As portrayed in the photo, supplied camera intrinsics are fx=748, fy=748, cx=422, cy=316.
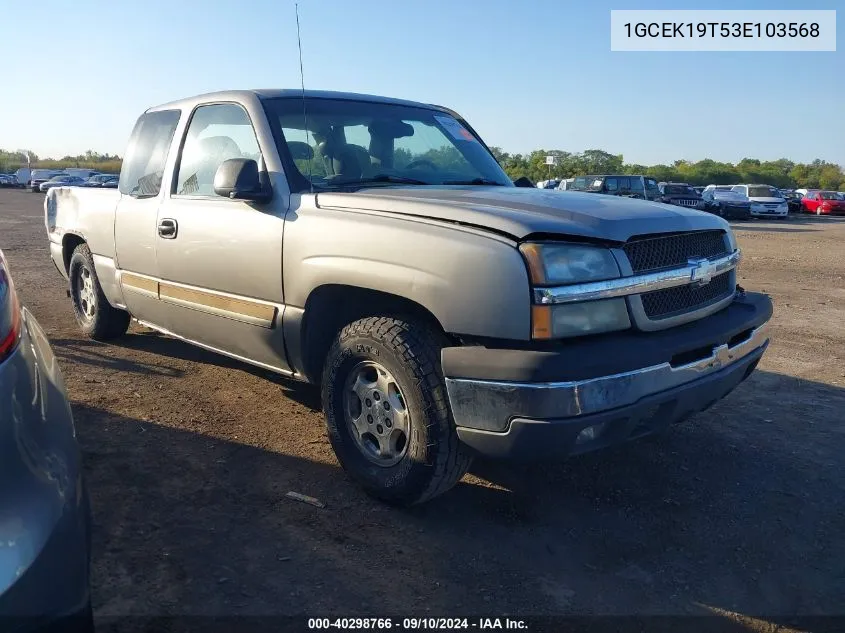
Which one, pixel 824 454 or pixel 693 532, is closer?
pixel 693 532

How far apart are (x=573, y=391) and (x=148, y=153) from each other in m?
3.67

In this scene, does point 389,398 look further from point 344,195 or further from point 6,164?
point 6,164

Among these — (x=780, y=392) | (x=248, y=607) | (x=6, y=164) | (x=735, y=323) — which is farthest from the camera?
(x=6, y=164)

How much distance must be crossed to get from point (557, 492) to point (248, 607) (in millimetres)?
1625

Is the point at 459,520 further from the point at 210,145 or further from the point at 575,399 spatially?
the point at 210,145

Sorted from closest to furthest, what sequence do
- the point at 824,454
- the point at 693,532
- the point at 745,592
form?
1. the point at 745,592
2. the point at 693,532
3. the point at 824,454

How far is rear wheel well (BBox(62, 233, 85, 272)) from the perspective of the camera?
6.29 metres

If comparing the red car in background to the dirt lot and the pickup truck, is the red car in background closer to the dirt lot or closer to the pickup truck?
the dirt lot

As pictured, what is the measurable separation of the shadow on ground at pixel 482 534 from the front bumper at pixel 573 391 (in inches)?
19.9

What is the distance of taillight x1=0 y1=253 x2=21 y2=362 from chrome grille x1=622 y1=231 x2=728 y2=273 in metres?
2.16

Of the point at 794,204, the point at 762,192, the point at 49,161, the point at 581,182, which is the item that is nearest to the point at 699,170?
the point at 794,204

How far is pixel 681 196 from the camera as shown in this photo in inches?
1054

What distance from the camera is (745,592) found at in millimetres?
2805

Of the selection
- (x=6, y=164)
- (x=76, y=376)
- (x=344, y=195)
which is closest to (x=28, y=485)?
(x=344, y=195)
